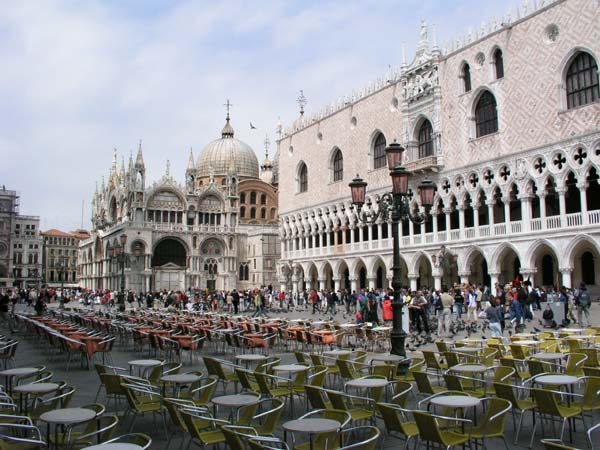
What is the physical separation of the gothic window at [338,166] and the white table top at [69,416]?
3811 centimetres

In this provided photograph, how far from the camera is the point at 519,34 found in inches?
1133

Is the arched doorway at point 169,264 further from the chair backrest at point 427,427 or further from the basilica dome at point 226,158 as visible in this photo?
the chair backrest at point 427,427

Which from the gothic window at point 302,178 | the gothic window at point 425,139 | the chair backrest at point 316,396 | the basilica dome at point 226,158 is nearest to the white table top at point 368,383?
the chair backrest at point 316,396

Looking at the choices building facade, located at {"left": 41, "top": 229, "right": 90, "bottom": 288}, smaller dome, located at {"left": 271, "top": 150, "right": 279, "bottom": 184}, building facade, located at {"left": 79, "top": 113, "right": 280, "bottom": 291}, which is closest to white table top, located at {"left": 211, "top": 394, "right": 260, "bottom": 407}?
building facade, located at {"left": 79, "top": 113, "right": 280, "bottom": 291}

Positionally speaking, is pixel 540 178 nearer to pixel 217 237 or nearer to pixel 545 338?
pixel 545 338

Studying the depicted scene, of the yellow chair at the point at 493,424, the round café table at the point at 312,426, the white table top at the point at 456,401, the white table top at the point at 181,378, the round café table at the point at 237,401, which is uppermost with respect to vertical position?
the white table top at the point at 181,378

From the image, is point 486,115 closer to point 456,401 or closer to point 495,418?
point 456,401

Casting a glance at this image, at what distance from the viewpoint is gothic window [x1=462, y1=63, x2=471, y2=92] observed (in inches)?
1259

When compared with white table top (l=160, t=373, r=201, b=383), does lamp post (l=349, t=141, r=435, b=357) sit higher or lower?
higher

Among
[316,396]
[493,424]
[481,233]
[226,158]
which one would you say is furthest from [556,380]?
[226,158]

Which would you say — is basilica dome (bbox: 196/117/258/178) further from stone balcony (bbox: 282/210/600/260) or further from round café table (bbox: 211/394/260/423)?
round café table (bbox: 211/394/260/423)

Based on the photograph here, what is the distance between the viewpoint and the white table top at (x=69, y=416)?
523 cm

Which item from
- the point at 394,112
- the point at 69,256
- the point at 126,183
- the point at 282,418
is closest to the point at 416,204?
the point at 394,112

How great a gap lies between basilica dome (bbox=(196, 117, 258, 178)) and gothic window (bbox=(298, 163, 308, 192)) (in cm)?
2235
